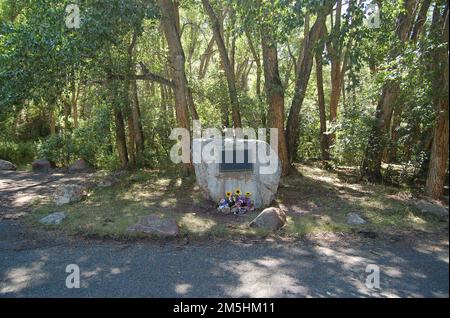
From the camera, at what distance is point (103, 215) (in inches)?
304

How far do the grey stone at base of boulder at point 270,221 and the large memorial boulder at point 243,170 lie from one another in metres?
1.20

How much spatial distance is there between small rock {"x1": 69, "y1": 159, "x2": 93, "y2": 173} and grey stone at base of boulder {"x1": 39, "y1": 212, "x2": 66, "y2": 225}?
708 cm

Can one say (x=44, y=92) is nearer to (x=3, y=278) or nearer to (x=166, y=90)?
(x=3, y=278)

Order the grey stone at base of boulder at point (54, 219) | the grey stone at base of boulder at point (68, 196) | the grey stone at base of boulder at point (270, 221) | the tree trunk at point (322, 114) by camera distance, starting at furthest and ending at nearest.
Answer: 1. the tree trunk at point (322, 114)
2. the grey stone at base of boulder at point (68, 196)
3. the grey stone at base of boulder at point (54, 219)
4. the grey stone at base of boulder at point (270, 221)

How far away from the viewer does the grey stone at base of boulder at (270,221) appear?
6844 mm

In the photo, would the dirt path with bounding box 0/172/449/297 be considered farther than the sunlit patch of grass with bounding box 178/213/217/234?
No

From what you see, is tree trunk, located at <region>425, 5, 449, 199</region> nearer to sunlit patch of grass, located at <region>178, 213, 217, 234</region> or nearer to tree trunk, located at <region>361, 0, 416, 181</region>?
tree trunk, located at <region>361, 0, 416, 181</region>

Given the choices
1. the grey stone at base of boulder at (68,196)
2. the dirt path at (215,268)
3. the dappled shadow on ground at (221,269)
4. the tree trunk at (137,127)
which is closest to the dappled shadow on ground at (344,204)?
the dirt path at (215,268)

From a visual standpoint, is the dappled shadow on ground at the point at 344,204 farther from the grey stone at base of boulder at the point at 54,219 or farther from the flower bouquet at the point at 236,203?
the grey stone at base of boulder at the point at 54,219

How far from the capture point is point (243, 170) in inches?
319

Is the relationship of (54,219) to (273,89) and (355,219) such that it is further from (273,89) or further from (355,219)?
(273,89)

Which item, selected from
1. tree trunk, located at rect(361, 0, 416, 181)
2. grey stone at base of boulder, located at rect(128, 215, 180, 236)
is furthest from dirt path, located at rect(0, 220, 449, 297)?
tree trunk, located at rect(361, 0, 416, 181)

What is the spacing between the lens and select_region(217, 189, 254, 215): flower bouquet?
26.0 feet

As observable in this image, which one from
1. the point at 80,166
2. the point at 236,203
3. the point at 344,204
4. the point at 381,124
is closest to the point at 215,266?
the point at 236,203
